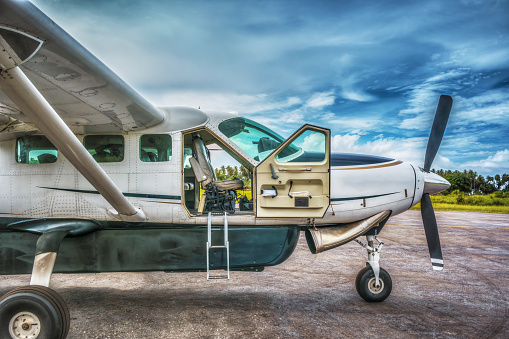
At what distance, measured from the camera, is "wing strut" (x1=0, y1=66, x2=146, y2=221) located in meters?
2.80

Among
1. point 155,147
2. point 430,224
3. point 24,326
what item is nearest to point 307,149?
point 155,147

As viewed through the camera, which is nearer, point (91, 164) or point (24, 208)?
point (91, 164)

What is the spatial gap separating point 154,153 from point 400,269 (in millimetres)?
5271

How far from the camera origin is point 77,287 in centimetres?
559

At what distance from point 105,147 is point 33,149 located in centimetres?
96

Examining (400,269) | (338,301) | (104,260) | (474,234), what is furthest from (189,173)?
(474,234)

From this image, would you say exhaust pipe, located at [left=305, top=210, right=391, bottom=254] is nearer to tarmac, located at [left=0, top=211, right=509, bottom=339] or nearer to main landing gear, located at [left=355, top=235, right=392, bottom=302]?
main landing gear, located at [left=355, top=235, right=392, bottom=302]

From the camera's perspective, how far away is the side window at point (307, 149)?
4.30 m

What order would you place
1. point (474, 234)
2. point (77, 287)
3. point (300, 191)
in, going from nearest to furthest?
point (300, 191), point (77, 287), point (474, 234)

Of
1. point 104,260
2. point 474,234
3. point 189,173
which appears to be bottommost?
point 474,234

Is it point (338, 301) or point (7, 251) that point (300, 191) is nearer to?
point (338, 301)

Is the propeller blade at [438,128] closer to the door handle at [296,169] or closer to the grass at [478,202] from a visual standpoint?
the door handle at [296,169]

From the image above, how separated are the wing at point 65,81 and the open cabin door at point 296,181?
5.27ft

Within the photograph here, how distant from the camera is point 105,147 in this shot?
4.54m
